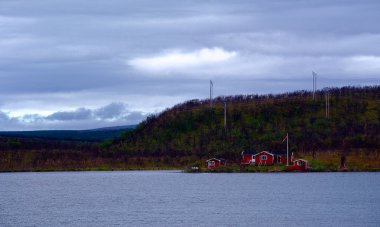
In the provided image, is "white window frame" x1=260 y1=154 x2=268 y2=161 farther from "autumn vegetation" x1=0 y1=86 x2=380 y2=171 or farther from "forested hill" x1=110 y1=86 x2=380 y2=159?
"forested hill" x1=110 y1=86 x2=380 y2=159

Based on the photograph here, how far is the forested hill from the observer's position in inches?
5561

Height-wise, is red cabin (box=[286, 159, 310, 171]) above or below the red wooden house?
below

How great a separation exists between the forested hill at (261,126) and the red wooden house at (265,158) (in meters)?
7.94

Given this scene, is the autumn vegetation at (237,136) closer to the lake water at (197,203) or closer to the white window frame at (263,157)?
the white window frame at (263,157)

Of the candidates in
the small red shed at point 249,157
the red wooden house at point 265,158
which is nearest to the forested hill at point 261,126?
the small red shed at point 249,157

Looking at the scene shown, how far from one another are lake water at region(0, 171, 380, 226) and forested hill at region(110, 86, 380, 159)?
34765 mm

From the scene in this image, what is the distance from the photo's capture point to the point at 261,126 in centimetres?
15850

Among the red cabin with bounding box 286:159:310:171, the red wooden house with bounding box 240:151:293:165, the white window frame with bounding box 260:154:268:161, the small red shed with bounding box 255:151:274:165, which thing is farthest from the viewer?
the white window frame with bounding box 260:154:268:161

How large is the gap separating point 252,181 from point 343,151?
980 inches

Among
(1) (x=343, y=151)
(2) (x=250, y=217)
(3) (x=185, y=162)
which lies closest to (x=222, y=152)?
(3) (x=185, y=162)

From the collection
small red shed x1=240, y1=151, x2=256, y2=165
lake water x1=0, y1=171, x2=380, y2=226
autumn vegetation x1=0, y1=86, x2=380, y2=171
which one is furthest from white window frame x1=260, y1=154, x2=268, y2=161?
lake water x1=0, y1=171, x2=380, y2=226

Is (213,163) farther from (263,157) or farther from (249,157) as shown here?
(263,157)

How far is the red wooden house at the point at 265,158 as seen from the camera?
4806 inches

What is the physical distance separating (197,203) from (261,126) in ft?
284
